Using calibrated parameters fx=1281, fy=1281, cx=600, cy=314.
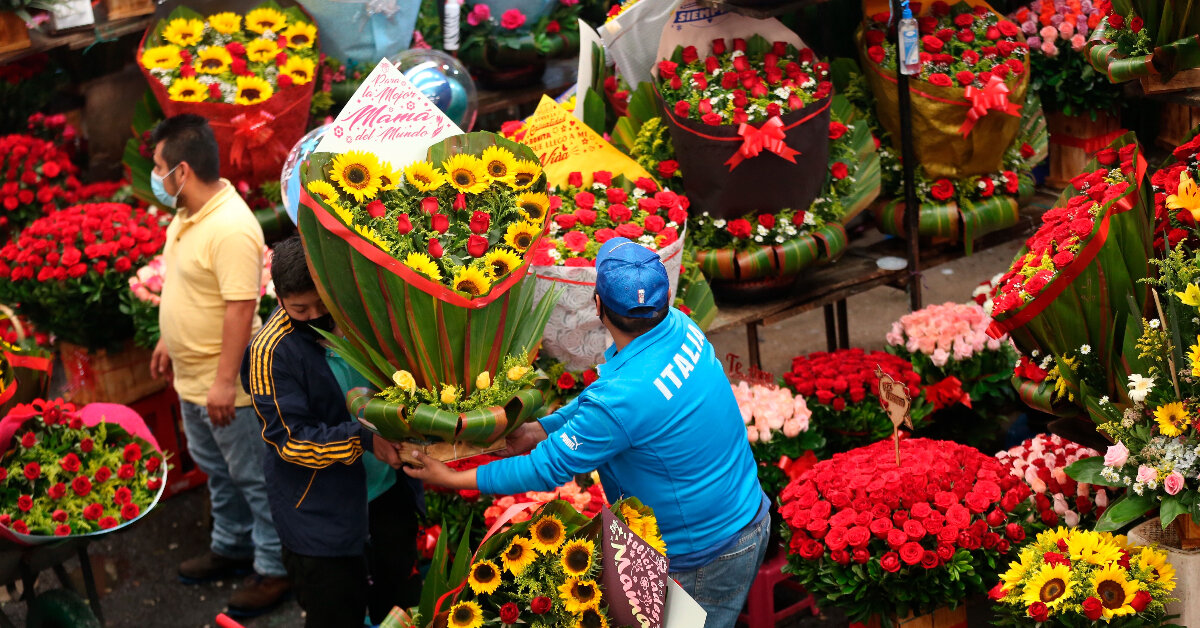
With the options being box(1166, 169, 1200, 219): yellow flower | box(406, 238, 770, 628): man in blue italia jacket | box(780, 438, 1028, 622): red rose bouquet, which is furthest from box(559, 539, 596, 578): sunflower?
box(1166, 169, 1200, 219): yellow flower

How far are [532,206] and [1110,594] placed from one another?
1.52m

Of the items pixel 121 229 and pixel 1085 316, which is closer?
pixel 1085 316

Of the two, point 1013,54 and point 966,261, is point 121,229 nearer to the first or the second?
point 1013,54

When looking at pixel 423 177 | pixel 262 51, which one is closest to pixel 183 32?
pixel 262 51

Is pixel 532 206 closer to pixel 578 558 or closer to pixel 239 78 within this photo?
pixel 578 558

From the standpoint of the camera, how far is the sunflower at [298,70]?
493cm

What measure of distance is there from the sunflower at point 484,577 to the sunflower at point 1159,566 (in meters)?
1.43

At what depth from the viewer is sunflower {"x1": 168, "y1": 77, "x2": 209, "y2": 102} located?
4766 millimetres

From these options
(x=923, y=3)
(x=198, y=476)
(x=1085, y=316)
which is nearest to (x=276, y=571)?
(x=198, y=476)

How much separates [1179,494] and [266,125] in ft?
11.2

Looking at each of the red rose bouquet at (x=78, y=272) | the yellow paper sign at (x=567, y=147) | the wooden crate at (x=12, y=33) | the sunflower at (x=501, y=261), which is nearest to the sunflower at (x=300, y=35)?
the red rose bouquet at (x=78, y=272)

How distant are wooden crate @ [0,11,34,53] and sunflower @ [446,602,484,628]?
378 cm

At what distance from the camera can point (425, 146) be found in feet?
9.48

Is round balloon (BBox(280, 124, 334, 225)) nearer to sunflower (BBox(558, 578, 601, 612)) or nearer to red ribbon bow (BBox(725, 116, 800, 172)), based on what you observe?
red ribbon bow (BBox(725, 116, 800, 172))
